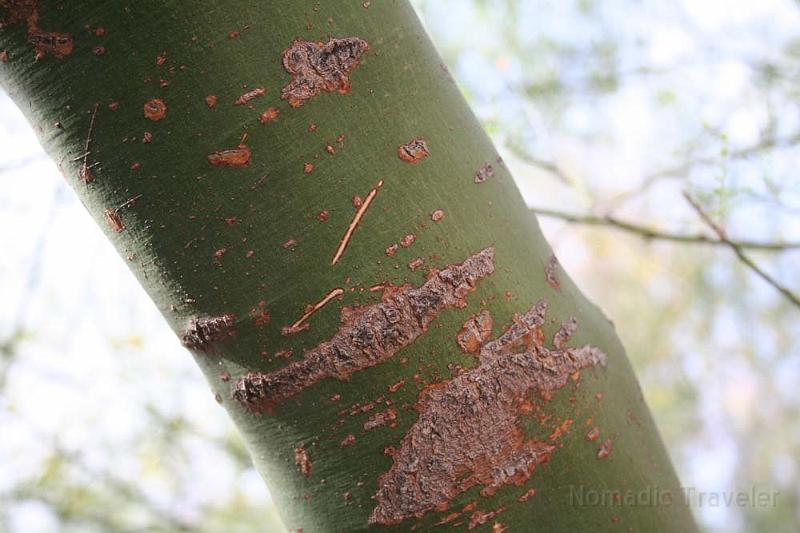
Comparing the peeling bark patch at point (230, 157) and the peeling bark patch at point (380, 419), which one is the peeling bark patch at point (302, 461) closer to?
the peeling bark patch at point (380, 419)

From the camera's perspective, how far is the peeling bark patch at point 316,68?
0.33 m

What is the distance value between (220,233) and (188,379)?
1171 mm

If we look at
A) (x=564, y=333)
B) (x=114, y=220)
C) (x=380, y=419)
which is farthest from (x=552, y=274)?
(x=114, y=220)

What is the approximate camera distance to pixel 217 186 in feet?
1.08

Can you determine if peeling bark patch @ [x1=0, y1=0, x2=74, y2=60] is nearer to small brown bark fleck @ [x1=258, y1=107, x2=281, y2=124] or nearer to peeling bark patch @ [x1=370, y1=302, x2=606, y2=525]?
small brown bark fleck @ [x1=258, y1=107, x2=281, y2=124]

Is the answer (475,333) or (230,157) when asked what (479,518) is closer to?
(475,333)

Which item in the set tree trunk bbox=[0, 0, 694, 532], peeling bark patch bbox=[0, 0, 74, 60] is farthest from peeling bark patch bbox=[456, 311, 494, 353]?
peeling bark patch bbox=[0, 0, 74, 60]

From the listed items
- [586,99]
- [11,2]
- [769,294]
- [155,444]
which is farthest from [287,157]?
[769,294]

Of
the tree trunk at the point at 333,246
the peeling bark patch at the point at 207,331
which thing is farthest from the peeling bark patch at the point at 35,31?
the peeling bark patch at the point at 207,331

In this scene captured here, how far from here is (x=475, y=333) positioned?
36 centimetres

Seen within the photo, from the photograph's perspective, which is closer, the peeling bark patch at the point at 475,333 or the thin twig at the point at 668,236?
the peeling bark patch at the point at 475,333

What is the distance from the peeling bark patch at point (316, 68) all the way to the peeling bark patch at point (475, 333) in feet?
0.44

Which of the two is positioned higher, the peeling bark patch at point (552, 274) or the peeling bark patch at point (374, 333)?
the peeling bark patch at point (552, 274)

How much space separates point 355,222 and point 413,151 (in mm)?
49
